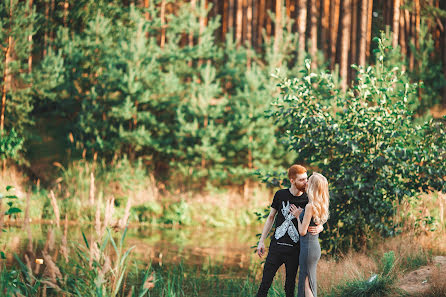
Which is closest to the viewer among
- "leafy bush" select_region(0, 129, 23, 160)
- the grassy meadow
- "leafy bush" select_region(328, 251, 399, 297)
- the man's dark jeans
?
the grassy meadow

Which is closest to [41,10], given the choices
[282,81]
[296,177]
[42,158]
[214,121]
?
[42,158]

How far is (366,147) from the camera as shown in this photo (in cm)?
890

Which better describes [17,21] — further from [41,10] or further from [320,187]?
[320,187]

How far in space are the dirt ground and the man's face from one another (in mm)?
2230

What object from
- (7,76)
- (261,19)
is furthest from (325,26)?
(7,76)

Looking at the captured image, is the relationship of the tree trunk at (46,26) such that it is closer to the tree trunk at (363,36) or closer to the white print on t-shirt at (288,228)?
the tree trunk at (363,36)

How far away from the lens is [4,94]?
16781 mm

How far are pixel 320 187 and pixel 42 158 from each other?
1522cm

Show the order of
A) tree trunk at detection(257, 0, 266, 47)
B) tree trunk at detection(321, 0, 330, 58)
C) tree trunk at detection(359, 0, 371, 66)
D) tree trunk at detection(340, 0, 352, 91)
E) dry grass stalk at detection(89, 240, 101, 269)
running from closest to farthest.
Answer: dry grass stalk at detection(89, 240, 101, 269)
tree trunk at detection(359, 0, 371, 66)
tree trunk at detection(340, 0, 352, 91)
tree trunk at detection(321, 0, 330, 58)
tree trunk at detection(257, 0, 266, 47)

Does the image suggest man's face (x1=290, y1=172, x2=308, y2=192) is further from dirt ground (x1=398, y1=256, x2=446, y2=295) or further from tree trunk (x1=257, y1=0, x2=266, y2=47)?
tree trunk (x1=257, y1=0, x2=266, y2=47)

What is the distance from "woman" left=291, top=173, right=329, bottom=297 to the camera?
5219 millimetres

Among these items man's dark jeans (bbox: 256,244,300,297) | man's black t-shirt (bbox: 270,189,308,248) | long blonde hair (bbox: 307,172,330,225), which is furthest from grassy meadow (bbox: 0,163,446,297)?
long blonde hair (bbox: 307,172,330,225)

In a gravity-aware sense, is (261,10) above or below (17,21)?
above

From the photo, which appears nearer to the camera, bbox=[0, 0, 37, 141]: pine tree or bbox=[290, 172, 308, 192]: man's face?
bbox=[290, 172, 308, 192]: man's face
